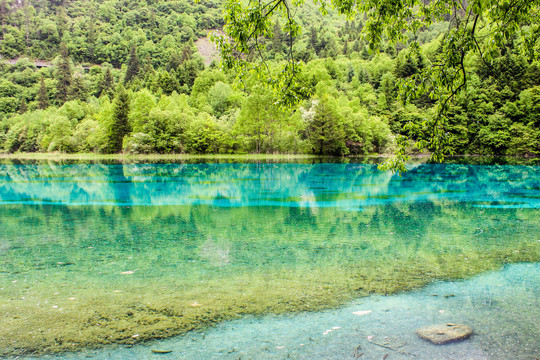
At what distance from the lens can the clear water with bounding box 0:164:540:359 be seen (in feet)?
15.6

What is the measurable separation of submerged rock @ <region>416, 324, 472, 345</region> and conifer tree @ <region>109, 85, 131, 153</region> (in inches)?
3053

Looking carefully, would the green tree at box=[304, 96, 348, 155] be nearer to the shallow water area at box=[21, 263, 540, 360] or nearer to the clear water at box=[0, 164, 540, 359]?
the clear water at box=[0, 164, 540, 359]

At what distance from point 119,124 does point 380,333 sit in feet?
256

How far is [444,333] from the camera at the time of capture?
4.39 metres

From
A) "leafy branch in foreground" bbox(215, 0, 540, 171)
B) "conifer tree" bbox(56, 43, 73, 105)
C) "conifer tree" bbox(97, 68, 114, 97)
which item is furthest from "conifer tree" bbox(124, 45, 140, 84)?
"leafy branch in foreground" bbox(215, 0, 540, 171)

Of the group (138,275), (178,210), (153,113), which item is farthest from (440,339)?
(153,113)

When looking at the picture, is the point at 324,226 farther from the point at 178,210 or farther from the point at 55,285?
the point at 55,285

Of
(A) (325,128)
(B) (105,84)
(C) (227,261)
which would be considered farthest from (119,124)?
(C) (227,261)

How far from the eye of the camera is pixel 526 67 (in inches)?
2928

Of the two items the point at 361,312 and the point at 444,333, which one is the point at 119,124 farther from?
the point at 444,333

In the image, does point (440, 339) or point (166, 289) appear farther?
point (166, 289)

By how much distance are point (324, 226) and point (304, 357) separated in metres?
6.99

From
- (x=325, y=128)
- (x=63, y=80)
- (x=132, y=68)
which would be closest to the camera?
(x=325, y=128)

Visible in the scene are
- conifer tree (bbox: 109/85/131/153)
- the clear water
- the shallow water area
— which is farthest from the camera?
conifer tree (bbox: 109/85/131/153)
